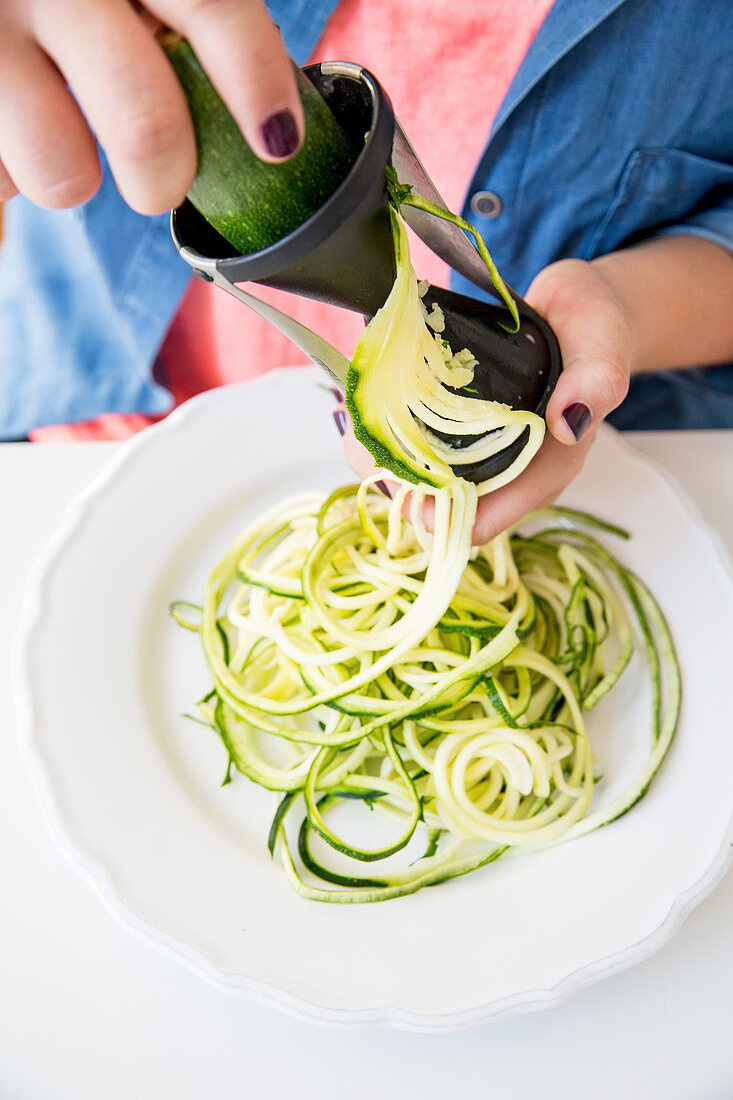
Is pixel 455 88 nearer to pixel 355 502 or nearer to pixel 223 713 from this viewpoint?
pixel 355 502

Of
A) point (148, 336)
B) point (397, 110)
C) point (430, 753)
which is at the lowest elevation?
point (430, 753)

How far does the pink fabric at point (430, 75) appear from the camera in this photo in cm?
96

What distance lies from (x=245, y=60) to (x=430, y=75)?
0.69 m

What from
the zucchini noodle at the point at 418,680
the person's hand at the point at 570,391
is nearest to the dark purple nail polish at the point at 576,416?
the person's hand at the point at 570,391

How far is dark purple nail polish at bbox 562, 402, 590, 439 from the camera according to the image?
2.44 feet

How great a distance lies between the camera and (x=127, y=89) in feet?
1.39

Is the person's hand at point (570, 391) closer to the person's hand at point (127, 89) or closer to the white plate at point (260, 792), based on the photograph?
the white plate at point (260, 792)

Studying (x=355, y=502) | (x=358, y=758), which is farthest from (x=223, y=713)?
(x=355, y=502)

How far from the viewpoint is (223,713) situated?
0.87 meters

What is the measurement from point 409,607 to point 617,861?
1.02ft

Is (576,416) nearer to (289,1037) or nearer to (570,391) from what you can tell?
(570,391)

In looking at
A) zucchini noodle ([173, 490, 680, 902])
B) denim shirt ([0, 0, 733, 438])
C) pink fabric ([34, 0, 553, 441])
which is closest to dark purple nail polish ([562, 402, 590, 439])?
zucchini noodle ([173, 490, 680, 902])

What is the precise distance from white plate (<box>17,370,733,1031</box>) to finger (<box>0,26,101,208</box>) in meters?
0.54

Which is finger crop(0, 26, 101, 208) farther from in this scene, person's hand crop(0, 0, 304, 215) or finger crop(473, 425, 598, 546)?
finger crop(473, 425, 598, 546)
